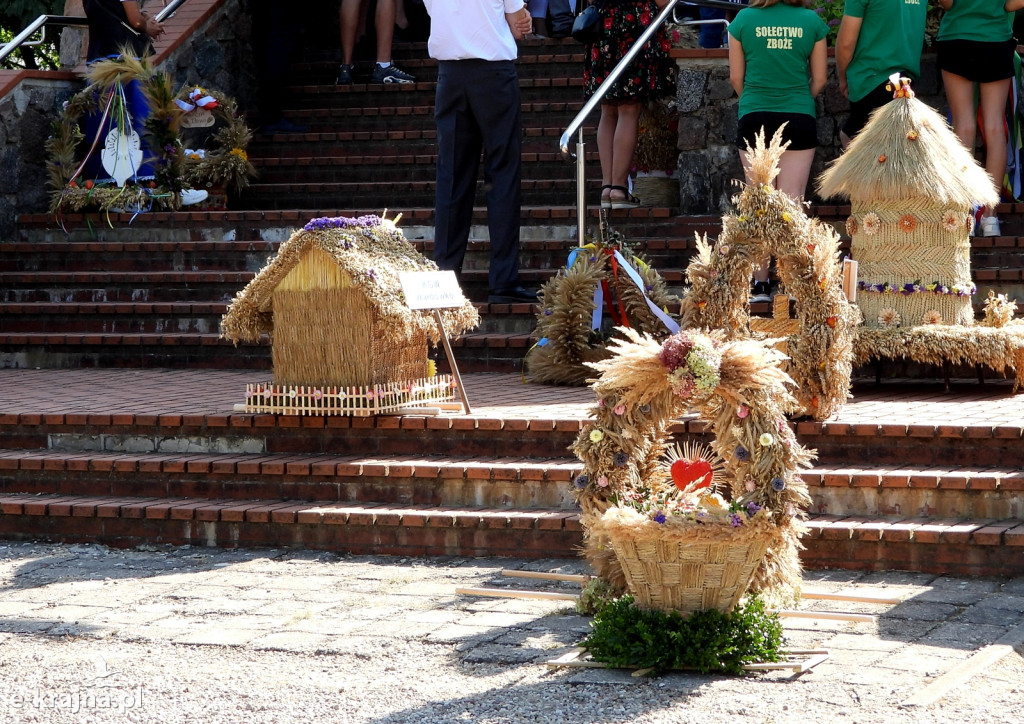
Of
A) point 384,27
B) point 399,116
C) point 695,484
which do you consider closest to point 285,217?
point 399,116

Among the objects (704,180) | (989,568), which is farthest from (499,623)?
(704,180)

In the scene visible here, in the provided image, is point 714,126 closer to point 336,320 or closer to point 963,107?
point 963,107

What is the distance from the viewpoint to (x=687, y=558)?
4176 millimetres

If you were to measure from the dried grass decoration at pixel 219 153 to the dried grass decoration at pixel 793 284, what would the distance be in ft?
16.6

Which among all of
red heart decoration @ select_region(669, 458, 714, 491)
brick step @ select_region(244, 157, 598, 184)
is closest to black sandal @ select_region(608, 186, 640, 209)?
brick step @ select_region(244, 157, 598, 184)

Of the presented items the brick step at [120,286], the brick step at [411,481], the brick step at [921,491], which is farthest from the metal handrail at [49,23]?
the brick step at [921,491]

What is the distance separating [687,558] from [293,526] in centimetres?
233

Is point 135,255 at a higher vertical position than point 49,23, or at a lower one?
lower

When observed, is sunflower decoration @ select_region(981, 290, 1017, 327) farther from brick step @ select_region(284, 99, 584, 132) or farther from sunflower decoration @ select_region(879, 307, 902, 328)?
brick step @ select_region(284, 99, 584, 132)

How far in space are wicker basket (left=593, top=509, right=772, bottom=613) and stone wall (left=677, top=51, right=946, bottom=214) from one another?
4938mm

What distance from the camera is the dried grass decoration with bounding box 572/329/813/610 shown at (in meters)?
4.18

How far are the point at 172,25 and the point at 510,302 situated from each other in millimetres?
4696

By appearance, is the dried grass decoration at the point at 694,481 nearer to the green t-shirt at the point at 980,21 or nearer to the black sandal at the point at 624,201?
the green t-shirt at the point at 980,21

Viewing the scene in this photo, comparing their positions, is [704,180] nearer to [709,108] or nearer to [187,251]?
[709,108]
